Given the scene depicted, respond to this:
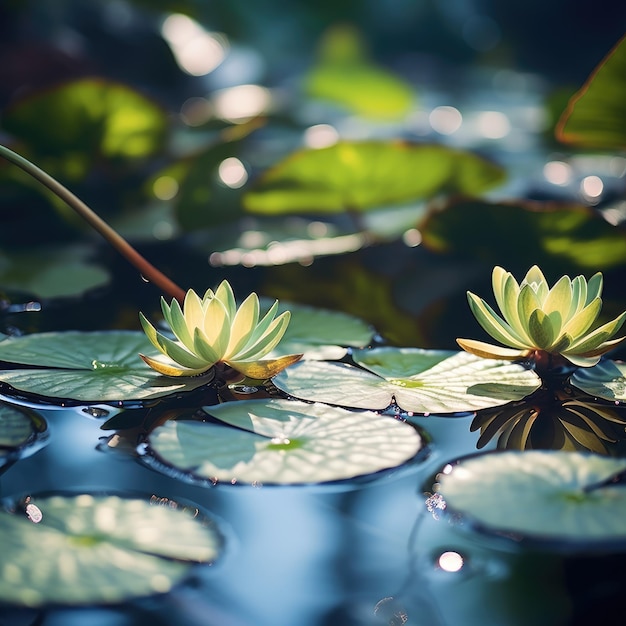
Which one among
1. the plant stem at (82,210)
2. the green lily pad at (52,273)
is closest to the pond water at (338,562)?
the plant stem at (82,210)

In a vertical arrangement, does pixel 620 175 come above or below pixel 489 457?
above

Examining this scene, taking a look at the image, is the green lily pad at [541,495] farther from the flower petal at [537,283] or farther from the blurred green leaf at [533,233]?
the blurred green leaf at [533,233]

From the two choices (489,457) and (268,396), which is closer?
(489,457)

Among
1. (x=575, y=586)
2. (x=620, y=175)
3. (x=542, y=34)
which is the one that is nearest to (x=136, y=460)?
(x=575, y=586)

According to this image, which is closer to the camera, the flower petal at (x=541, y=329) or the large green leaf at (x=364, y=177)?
the flower petal at (x=541, y=329)

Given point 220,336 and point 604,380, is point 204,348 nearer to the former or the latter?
point 220,336

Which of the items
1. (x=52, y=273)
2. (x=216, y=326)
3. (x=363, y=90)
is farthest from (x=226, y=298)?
(x=363, y=90)

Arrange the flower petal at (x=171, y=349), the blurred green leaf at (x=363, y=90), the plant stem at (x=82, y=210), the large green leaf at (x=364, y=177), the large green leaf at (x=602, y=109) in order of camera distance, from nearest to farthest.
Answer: the flower petal at (x=171, y=349)
the plant stem at (x=82, y=210)
the large green leaf at (x=602, y=109)
the large green leaf at (x=364, y=177)
the blurred green leaf at (x=363, y=90)

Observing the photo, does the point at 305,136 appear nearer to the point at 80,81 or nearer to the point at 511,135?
the point at 511,135
